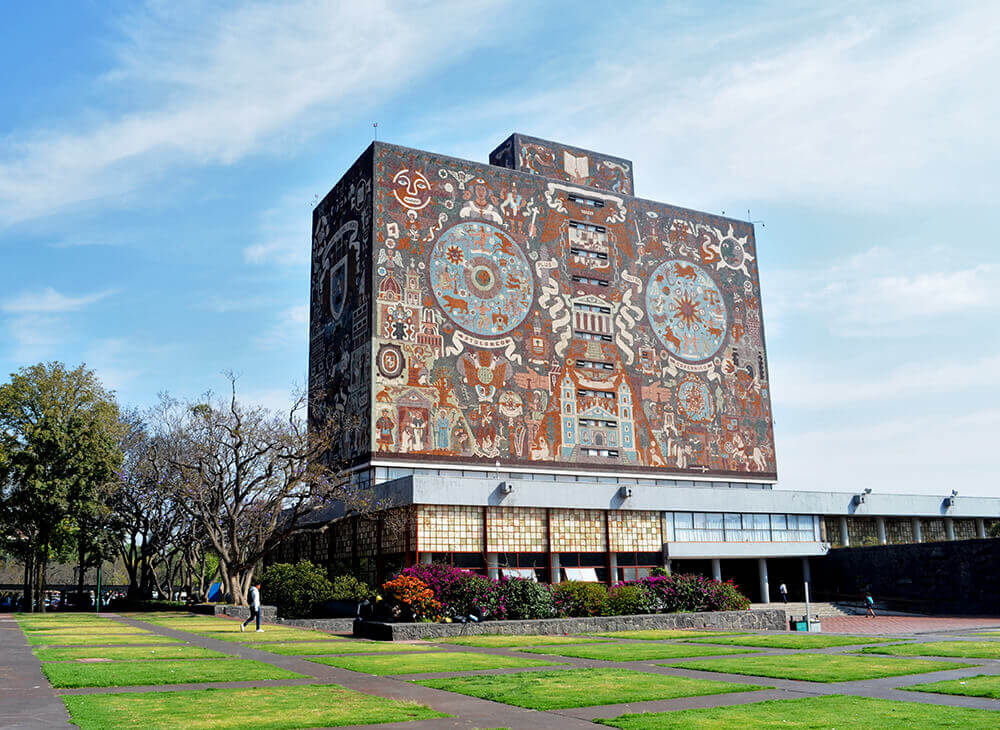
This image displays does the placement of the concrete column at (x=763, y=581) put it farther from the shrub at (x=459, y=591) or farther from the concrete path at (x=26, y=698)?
the concrete path at (x=26, y=698)

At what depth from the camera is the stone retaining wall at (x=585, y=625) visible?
28.4m

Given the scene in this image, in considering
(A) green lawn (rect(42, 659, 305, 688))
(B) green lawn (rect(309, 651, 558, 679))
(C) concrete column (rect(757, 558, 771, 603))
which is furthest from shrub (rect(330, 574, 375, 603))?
(C) concrete column (rect(757, 558, 771, 603))

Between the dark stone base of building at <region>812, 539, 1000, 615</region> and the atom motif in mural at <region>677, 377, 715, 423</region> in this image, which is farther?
the atom motif in mural at <region>677, 377, 715, 423</region>

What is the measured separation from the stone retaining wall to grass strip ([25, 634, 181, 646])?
21.2ft

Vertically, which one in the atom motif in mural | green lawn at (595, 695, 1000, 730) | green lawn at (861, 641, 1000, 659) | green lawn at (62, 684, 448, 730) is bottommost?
green lawn at (861, 641, 1000, 659)

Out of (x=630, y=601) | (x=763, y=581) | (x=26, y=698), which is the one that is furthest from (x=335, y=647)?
(x=763, y=581)

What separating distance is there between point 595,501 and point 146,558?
34.7 meters

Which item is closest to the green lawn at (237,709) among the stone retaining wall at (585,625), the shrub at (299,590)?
the stone retaining wall at (585,625)

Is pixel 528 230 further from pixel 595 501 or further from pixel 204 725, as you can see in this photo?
pixel 204 725

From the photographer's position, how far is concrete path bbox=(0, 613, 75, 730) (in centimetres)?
1120

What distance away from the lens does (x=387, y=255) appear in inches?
2119

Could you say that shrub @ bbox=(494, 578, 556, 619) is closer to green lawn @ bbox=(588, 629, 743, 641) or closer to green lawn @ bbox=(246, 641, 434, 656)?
green lawn @ bbox=(588, 629, 743, 641)

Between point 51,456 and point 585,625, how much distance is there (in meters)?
37.3

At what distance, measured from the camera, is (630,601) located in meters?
37.7
